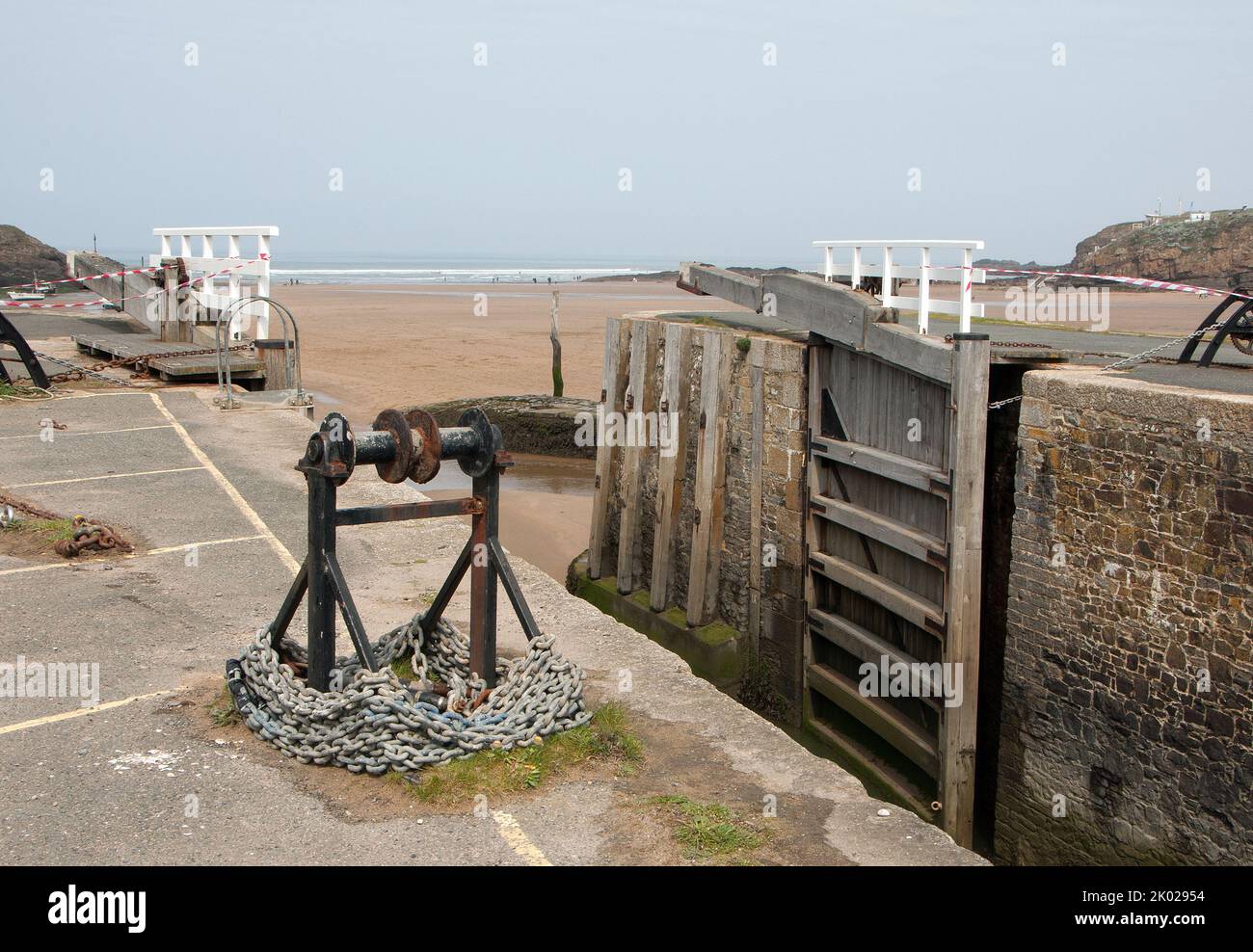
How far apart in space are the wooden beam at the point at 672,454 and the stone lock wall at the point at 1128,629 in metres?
3.70

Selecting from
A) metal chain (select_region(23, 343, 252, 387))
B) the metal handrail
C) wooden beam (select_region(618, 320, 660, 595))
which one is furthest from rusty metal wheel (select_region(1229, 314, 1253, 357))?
metal chain (select_region(23, 343, 252, 387))

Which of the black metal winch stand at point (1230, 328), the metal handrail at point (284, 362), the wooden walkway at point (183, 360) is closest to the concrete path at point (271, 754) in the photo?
the black metal winch stand at point (1230, 328)

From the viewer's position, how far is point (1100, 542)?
713 centimetres

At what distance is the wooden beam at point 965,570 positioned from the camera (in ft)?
25.5

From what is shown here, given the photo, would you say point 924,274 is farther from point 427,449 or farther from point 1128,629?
point 427,449

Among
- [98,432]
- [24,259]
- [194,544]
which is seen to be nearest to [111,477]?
[98,432]

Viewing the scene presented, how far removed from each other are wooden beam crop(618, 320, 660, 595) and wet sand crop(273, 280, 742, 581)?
240cm

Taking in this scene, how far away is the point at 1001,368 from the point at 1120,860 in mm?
3498

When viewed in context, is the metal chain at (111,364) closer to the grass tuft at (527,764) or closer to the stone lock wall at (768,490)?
the stone lock wall at (768,490)

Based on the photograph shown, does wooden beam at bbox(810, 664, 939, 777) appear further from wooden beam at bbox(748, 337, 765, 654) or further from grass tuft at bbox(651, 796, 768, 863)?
grass tuft at bbox(651, 796, 768, 863)

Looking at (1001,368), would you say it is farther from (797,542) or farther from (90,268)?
(90,268)

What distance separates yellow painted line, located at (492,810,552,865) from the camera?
4973 millimetres

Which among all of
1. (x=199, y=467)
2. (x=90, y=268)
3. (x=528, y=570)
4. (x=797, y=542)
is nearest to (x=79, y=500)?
(x=199, y=467)

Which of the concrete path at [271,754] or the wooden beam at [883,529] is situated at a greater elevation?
the wooden beam at [883,529]
